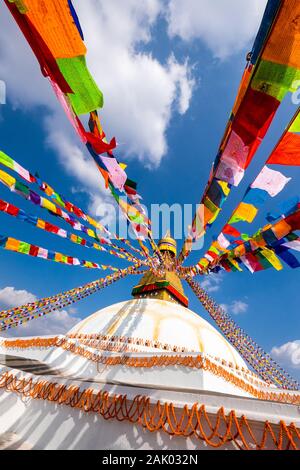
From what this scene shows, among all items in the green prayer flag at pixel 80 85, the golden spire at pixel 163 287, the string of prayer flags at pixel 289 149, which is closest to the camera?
the green prayer flag at pixel 80 85

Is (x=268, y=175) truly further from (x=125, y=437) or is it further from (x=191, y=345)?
(x=191, y=345)

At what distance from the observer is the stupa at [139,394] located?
2879mm

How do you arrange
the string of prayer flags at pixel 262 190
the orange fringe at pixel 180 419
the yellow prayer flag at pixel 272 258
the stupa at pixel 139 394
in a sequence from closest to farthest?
the orange fringe at pixel 180 419
the stupa at pixel 139 394
the string of prayer flags at pixel 262 190
the yellow prayer flag at pixel 272 258

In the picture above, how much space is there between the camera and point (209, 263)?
28.3 feet

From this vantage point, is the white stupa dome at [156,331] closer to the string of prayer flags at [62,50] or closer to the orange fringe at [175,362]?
the orange fringe at [175,362]

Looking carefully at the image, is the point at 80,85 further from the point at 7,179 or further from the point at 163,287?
the point at 163,287

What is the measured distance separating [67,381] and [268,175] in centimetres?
587

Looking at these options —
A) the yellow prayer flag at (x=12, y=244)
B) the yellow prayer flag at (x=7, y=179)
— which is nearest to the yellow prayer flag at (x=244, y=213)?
the yellow prayer flag at (x=7, y=179)

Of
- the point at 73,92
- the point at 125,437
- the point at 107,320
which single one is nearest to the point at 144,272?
the point at 107,320

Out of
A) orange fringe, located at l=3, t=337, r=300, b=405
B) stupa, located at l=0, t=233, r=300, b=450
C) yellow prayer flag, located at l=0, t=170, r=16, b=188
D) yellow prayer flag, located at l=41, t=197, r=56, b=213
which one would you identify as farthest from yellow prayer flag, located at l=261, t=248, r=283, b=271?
yellow prayer flag, located at l=0, t=170, r=16, b=188

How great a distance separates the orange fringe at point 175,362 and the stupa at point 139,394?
3 centimetres

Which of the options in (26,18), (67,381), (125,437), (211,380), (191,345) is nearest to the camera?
(26,18)

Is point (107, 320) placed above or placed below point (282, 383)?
above

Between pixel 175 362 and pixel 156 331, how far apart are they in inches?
87.2
